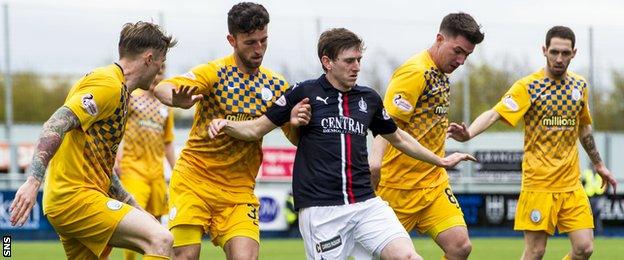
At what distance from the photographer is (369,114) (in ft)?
24.2

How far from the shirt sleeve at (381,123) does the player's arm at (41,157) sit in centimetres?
208

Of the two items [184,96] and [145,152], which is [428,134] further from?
[145,152]

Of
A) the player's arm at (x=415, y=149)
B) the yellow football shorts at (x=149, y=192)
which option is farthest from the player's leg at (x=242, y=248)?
the yellow football shorts at (x=149, y=192)

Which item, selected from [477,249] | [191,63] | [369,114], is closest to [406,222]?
[369,114]

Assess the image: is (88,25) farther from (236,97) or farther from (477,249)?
(236,97)

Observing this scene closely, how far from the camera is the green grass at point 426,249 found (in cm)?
1482

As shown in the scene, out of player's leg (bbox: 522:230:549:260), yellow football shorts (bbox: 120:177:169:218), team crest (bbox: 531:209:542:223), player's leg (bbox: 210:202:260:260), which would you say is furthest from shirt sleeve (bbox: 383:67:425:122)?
yellow football shorts (bbox: 120:177:169:218)

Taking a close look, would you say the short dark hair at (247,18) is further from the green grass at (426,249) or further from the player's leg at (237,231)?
the green grass at (426,249)

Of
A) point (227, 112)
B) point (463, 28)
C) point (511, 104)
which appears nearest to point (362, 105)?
point (227, 112)

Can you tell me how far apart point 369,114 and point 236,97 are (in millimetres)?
916

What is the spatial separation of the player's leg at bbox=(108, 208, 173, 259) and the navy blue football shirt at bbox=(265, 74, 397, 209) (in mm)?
1054

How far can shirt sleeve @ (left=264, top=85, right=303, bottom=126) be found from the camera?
7270 mm

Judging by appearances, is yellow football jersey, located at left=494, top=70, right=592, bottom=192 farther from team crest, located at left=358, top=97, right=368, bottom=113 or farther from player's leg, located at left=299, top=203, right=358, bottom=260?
player's leg, located at left=299, top=203, right=358, bottom=260

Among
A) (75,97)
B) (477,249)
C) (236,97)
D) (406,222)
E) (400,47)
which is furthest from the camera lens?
(400,47)
